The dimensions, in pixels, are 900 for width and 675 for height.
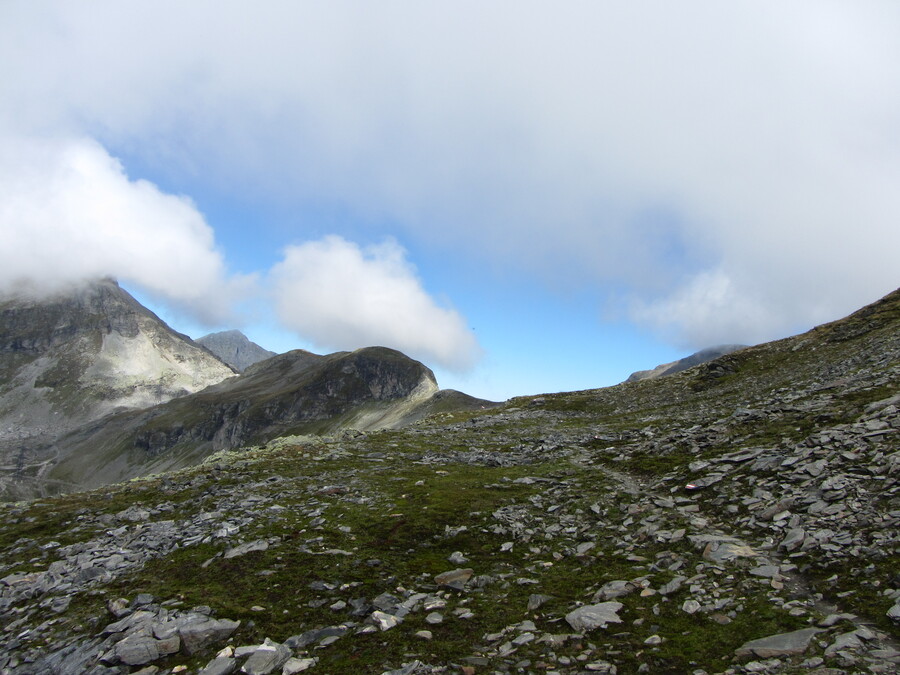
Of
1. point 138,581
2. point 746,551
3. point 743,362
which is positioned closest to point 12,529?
point 138,581

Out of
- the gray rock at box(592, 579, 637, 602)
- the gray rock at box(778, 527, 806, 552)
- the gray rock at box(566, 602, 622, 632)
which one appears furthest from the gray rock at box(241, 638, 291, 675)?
the gray rock at box(778, 527, 806, 552)

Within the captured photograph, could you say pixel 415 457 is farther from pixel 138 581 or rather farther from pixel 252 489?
pixel 138 581

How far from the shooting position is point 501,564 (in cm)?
1480

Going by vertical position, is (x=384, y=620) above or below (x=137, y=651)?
above

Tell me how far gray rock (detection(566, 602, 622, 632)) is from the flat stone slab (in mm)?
2540

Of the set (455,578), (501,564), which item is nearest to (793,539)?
Result: (501,564)

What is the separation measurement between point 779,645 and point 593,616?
3.57 metres

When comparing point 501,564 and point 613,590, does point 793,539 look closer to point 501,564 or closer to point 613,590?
point 613,590

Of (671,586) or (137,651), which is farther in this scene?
(671,586)

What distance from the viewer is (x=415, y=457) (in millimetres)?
34219

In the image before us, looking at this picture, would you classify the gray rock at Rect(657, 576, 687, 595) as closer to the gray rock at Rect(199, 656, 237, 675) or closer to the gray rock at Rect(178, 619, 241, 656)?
the gray rock at Rect(199, 656, 237, 675)

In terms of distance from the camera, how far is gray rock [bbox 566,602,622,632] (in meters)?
10.5

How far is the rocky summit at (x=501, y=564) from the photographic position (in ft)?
32.0

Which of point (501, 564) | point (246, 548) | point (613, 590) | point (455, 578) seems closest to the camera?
point (613, 590)
